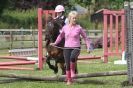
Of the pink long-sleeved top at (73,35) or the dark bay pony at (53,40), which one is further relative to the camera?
the dark bay pony at (53,40)

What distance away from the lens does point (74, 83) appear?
1296cm

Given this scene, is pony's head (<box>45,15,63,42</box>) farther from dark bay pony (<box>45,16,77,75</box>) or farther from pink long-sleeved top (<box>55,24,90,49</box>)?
pink long-sleeved top (<box>55,24,90,49</box>)

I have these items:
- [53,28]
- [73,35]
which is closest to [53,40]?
[53,28]

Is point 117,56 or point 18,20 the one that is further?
point 18,20

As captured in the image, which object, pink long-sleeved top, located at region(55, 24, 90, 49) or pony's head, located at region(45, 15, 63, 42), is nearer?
pink long-sleeved top, located at region(55, 24, 90, 49)

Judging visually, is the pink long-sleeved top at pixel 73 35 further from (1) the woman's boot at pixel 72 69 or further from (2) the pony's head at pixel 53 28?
(2) the pony's head at pixel 53 28

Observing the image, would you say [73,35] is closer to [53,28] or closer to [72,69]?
[72,69]

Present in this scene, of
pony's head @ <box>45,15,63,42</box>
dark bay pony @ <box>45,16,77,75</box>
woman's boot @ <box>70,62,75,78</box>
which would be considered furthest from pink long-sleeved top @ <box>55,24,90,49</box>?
pony's head @ <box>45,15,63,42</box>

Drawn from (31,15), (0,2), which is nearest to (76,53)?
(0,2)

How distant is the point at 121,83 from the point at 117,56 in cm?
1155

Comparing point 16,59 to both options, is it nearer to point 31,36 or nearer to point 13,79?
point 13,79

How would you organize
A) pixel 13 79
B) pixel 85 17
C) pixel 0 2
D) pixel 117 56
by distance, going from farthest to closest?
pixel 85 17 < pixel 0 2 < pixel 117 56 < pixel 13 79

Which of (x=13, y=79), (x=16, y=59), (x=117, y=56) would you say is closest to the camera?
(x=13, y=79)

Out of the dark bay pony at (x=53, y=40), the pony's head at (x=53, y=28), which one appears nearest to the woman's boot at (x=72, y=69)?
the dark bay pony at (x=53, y=40)
